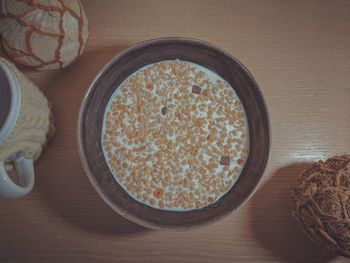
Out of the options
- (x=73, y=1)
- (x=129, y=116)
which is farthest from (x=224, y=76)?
(x=73, y=1)

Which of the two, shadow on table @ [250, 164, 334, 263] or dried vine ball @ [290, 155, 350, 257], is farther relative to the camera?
shadow on table @ [250, 164, 334, 263]

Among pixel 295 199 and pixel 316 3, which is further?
pixel 316 3

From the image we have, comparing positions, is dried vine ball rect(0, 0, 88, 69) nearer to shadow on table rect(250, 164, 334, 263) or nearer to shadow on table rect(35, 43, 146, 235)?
shadow on table rect(35, 43, 146, 235)

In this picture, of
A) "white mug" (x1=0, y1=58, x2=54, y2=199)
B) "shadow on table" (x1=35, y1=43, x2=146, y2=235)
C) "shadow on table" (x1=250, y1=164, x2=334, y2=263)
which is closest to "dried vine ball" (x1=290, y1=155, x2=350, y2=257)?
"shadow on table" (x1=250, y1=164, x2=334, y2=263)

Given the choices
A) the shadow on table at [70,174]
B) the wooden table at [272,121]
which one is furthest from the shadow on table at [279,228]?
the shadow on table at [70,174]

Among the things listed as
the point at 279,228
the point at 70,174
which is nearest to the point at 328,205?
the point at 279,228

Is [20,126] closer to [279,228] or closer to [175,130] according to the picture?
[175,130]

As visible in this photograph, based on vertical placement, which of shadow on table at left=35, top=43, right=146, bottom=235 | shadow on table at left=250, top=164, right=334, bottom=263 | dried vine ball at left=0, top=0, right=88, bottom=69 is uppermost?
dried vine ball at left=0, top=0, right=88, bottom=69

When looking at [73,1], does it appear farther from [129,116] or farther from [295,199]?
[295,199]
